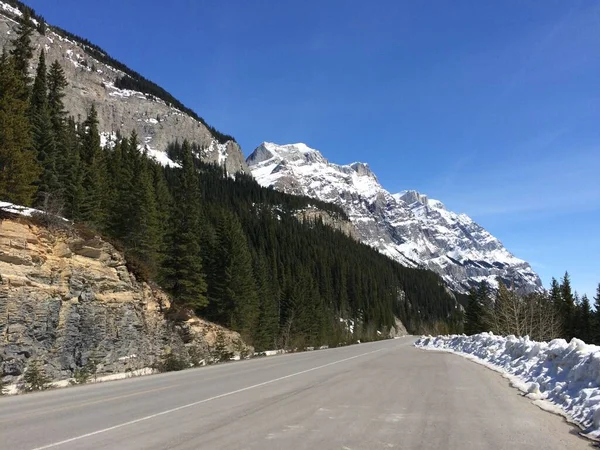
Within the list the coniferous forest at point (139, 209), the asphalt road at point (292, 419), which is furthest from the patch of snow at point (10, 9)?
the asphalt road at point (292, 419)

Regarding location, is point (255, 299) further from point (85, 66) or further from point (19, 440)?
point (85, 66)

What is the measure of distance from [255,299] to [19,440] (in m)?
43.0

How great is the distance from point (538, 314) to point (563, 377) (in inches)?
1652

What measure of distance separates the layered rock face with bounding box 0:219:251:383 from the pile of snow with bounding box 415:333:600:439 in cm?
1698

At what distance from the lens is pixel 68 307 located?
20.4m

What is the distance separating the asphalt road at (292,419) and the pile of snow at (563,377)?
0.40 metres

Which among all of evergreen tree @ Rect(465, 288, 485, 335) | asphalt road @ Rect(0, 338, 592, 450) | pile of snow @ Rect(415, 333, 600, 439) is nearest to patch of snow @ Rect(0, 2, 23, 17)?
evergreen tree @ Rect(465, 288, 485, 335)

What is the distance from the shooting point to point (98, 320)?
73.7 feet

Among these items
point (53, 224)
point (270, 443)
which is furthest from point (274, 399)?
point (53, 224)

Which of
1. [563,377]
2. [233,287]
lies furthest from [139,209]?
[563,377]

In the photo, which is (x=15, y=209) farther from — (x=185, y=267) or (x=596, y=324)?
(x=596, y=324)

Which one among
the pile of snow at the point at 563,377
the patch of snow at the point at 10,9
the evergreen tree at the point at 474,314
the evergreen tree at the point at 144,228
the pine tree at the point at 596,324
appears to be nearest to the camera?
the pile of snow at the point at 563,377

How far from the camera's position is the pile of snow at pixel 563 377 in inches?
300

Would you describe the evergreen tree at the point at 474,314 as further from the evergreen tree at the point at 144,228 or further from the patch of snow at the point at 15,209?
the patch of snow at the point at 15,209
